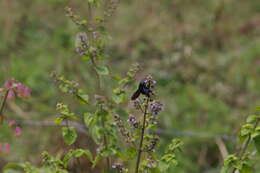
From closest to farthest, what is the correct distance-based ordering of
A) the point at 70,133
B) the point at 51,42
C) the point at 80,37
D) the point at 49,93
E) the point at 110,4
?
the point at 70,133
the point at 80,37
the point at 110,4
the point at 49,93
the point at 51,42

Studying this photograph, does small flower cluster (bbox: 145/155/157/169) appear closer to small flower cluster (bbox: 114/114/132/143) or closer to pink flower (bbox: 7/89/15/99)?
small flower cluster (bbox: 114/114/132/143)

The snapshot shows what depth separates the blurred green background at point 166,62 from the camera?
3900 millimetres

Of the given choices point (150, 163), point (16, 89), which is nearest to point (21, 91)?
point (16, 89)

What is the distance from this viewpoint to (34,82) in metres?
4.49

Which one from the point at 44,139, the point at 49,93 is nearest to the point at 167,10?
the point at 49,93

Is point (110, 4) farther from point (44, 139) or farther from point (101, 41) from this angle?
point (44, 139)

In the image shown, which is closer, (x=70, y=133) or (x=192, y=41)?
(x=70, y=133)

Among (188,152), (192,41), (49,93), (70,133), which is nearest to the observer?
(70,133)

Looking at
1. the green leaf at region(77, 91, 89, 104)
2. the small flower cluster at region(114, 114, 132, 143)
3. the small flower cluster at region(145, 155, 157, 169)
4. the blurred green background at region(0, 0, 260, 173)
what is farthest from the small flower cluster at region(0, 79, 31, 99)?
the blurred green background at region(0, 0, 260, 173)

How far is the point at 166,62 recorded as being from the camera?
5.11 meters

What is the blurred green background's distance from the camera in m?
3.90

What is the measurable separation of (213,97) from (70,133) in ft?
9.92

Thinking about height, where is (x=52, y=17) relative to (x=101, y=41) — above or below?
above

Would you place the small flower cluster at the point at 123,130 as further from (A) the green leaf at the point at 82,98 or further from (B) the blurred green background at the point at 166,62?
(B) the blurred green background at the point at 166,62
